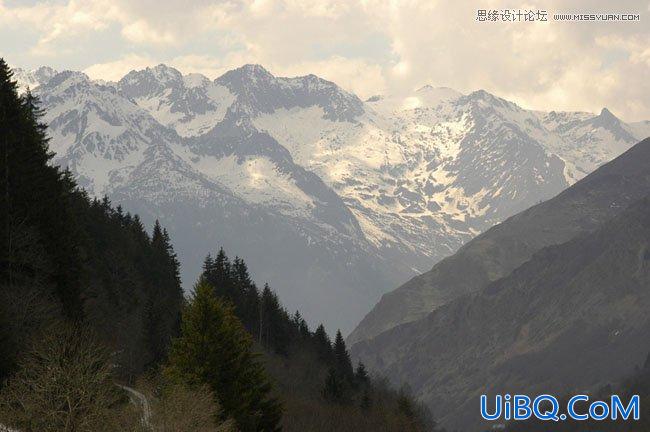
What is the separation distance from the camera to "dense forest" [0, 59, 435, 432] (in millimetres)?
35938

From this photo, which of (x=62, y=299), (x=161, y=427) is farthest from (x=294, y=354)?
(x=161, y=427)

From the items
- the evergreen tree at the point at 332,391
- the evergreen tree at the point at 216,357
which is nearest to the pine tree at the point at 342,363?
the evergreen tree at the point at 332,391

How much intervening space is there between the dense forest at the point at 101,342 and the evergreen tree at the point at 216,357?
6 centimetres

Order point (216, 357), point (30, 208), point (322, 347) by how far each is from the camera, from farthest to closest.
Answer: point (322, 347) → point (30, 208) → point (216, 357)

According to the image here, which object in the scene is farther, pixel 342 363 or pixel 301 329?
pixel 301 329

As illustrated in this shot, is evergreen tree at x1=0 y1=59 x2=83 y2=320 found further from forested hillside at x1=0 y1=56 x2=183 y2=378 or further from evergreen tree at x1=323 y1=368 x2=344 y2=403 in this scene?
evergreen tree at x1=323 y1=368 x2=344 y2=403

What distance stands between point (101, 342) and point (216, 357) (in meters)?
6.28

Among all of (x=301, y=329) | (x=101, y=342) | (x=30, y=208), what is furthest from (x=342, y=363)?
(x=101, y=342)

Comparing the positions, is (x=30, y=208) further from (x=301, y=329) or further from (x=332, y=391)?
(x=301, y=329)

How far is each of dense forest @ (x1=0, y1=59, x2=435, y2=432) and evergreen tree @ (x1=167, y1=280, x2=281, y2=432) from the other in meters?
0.06

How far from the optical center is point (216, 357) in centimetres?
5056

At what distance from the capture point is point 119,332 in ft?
268

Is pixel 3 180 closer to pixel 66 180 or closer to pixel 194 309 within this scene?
pixel 194 309

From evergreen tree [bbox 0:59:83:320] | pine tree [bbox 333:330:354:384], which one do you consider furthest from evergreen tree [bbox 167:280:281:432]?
pine tree [bbox 333:330:354:384]
